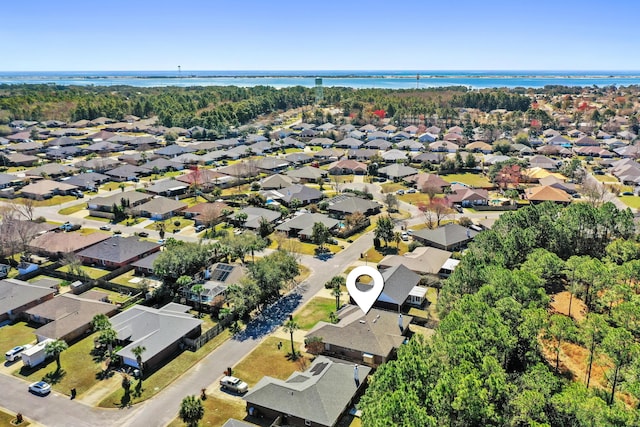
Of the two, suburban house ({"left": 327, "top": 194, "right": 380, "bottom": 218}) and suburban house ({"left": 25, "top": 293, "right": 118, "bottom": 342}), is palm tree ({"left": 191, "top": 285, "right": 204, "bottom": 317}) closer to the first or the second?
suburban house ({"left": 25, "top": 293, "right": 118, "bottom": 342})

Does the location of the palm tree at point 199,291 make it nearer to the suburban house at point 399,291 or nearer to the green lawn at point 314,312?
the green lawn at point 314,312

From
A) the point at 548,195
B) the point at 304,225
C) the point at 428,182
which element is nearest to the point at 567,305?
the point at 304,225

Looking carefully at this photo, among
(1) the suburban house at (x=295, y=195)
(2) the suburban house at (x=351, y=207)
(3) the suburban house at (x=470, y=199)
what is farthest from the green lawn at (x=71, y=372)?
(3) the suburban house at (x=470, y=199)

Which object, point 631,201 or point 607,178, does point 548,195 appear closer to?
point 631,201

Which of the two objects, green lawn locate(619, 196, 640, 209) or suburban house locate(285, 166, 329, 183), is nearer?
green lawn locate(619, 196, 640, 209)

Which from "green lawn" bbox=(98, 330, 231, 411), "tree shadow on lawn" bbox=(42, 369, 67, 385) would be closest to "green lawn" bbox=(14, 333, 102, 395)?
"tree shadow on lawn" bbox=(42, 369, 67, 385)

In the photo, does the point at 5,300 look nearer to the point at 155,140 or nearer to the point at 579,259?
the point at 579,259

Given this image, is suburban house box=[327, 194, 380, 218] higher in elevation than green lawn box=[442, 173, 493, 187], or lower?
higher
